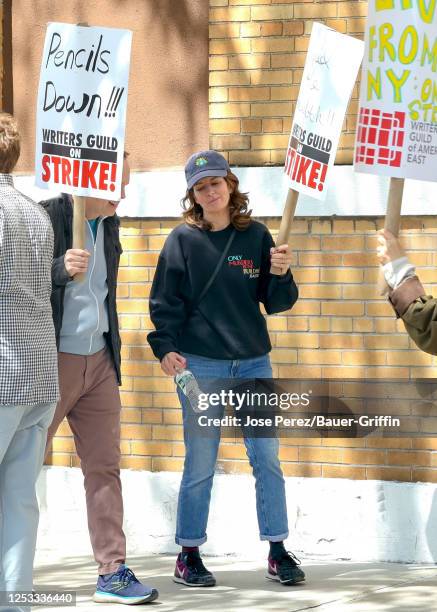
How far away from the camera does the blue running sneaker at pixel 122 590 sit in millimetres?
5793

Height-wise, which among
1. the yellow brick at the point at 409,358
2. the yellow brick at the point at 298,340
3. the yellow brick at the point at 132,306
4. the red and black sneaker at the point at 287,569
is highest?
the yellow brick at the point at 132,306

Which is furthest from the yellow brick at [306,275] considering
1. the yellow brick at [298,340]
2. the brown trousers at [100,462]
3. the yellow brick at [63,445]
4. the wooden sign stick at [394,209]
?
the wooden sign stick at [394,209]

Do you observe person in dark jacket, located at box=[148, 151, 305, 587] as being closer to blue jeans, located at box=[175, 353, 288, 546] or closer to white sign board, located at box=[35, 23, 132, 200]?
blue jeans, located at box=[175, 353, 288, 546]

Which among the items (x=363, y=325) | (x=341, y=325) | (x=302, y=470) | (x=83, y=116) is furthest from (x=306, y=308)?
(x=83, y=116)

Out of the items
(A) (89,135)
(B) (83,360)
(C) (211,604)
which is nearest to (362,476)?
(C) (211,604)

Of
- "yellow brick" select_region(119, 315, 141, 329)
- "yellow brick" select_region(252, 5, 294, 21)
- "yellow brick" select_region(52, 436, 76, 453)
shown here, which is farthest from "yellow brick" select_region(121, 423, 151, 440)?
"yellow brick" select_region(252, 5, 294, 21)

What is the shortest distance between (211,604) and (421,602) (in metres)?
0.92

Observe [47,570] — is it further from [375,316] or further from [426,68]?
[426,68]

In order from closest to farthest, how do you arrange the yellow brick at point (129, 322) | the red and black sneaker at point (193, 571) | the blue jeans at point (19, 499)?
1. the blue jeans at point (19, 499)
2. the red and black sneaker at point (193, 571)
3. the yellow brick at point (129, 322)

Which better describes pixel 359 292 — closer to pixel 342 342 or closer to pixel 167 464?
pixel 342 342

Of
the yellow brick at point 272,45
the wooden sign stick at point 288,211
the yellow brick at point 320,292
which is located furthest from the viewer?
the yellow brick at point 272,45

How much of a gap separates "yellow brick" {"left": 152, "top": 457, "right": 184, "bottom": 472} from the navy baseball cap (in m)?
1.78

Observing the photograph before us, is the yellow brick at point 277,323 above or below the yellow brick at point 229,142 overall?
below

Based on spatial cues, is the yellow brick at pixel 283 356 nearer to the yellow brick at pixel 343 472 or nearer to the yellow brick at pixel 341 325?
the yellow brick at pixel 341 325
